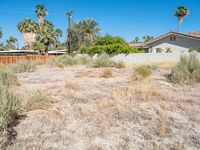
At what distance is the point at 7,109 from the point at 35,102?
92cm

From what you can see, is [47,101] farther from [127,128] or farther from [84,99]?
[127,128]

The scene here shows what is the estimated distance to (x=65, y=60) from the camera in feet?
57.9

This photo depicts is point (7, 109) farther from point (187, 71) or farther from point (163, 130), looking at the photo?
point (187, 71)

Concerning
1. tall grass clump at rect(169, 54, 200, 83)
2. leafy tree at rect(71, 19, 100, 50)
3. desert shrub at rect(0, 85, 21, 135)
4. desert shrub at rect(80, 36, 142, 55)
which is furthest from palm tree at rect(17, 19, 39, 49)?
desert shrub at rect(0, 85, 21, 135)

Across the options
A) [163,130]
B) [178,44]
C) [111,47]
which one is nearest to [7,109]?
[163,130]

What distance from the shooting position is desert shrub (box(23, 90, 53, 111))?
4.09 metres

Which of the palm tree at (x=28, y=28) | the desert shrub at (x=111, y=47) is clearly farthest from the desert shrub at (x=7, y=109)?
the palm tree at (x=28, y=28)

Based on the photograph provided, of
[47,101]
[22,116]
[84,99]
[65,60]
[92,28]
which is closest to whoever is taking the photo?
A: [22,116]

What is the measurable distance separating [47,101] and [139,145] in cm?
272

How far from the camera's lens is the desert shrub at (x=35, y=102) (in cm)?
409

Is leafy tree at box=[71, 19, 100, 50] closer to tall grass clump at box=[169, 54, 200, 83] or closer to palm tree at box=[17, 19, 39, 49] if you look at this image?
palm tree at box=[17, 19, 39, 49]

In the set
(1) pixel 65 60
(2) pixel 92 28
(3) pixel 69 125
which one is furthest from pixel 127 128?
(2) pixel 92 28

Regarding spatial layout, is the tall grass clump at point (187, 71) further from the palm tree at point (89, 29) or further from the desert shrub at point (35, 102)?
the palm tree at point (89, 29)

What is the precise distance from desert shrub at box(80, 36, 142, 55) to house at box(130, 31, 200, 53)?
5334 millimetres
